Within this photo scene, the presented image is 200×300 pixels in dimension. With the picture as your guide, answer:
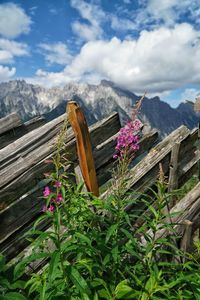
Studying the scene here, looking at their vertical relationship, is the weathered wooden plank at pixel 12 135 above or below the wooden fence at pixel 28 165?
above

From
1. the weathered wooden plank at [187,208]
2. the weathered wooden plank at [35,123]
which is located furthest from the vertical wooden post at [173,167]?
the weathered wooden plank at [35,123]

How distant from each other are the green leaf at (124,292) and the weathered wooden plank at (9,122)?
2.15 metres

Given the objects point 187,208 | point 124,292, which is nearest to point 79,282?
point 124,292

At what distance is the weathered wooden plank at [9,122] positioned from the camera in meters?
4.24

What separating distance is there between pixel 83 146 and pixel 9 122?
93cm

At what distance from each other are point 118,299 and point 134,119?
1819 mm

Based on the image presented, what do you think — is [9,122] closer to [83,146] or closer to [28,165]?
[28,165]

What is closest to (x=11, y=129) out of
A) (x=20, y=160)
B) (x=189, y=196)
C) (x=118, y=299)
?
(x=20, y=160)

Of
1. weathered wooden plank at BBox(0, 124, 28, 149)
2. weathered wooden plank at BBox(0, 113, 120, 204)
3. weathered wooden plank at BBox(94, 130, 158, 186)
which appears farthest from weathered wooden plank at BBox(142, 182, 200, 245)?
weathered wooden plank at BBox(0, 124, 28, 149)

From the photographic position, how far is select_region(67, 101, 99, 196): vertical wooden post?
4.53m

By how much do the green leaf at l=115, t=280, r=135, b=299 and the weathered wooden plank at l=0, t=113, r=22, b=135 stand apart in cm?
215

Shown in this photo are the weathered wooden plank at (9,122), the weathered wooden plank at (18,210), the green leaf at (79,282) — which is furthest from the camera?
the weathered wooden plank at (9,122)

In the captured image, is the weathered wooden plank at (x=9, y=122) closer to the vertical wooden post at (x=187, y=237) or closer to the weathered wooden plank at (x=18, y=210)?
the weathered wooden plank at (x=18, y=210)

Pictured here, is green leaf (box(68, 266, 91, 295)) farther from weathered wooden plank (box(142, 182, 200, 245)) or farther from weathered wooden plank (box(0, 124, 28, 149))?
weathered wooden plank (box(142, 182, 200, 245))
